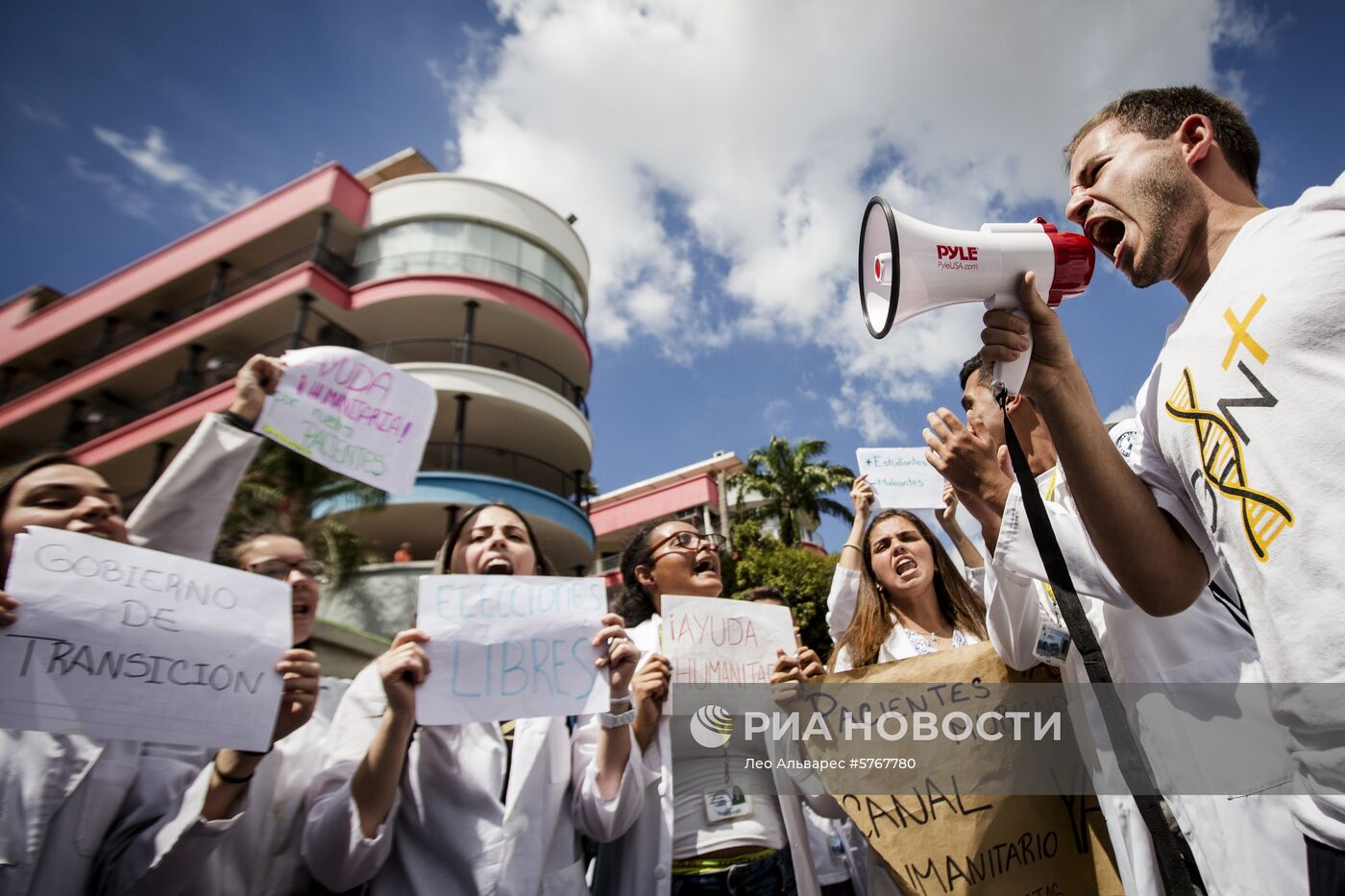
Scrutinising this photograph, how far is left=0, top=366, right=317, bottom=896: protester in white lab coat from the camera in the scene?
1.67 metres

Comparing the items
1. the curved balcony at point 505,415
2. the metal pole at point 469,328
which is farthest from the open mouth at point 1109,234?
the metal pole at point 469,328

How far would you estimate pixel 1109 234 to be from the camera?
5.39ft

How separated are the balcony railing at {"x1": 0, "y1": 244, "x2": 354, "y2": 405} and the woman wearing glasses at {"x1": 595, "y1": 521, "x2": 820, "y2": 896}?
61.4 feet

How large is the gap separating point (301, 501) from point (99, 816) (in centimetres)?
1386

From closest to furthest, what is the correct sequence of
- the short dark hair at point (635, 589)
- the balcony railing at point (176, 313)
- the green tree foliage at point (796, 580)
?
the short dark hair at point (635, 589), the green tree foliage at point (796, 580), the balcony railing at point (176, 313)

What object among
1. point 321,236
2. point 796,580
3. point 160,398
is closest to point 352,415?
point 796,580

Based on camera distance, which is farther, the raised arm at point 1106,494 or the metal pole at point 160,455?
the metal pole at point 160,455

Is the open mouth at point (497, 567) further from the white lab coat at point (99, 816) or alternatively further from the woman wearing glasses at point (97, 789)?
the white lab coat at point (99, 816)

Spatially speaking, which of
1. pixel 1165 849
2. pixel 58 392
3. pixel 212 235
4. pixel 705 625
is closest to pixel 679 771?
pixel 705 625

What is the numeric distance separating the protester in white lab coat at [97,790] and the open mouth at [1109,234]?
88.7 inches

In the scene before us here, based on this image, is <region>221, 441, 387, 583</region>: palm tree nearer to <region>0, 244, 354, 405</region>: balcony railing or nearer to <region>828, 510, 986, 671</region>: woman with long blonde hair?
<region>0, 244, 354, 405</region>: balcony railing

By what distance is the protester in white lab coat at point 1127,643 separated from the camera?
1.41 metres

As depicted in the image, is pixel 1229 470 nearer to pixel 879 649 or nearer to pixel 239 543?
pixel 879 649

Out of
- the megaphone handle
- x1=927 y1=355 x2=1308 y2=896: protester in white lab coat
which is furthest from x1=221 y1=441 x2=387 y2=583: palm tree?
the megaphone handle
